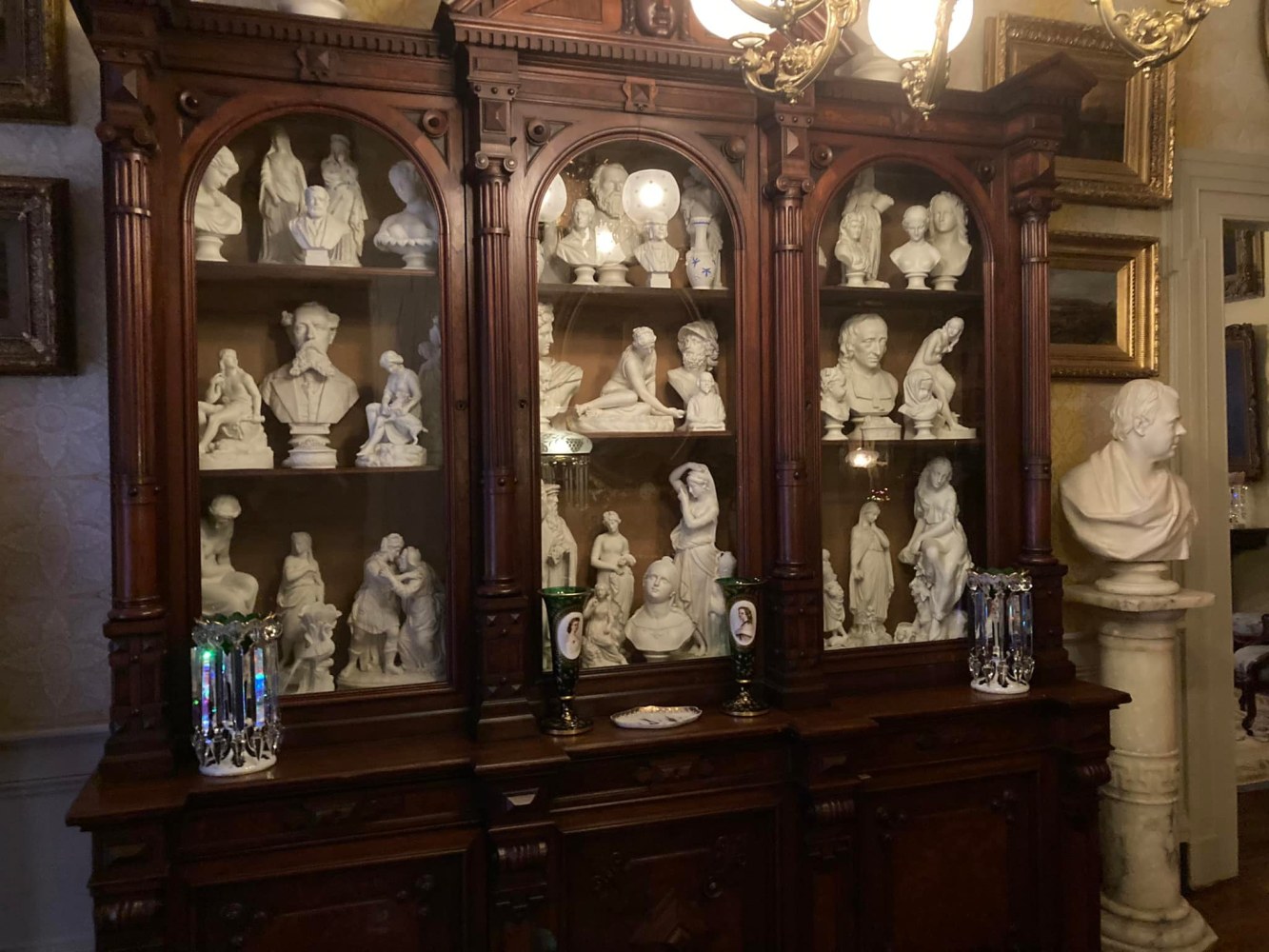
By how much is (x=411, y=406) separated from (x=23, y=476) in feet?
3.14

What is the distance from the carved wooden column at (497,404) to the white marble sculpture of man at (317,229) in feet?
1.14

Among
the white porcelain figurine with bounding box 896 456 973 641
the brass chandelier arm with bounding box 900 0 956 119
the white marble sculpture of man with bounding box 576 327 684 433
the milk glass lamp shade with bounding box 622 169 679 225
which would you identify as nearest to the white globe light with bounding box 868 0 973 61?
the brass chandelier arm with bounding box 900 0 956 119

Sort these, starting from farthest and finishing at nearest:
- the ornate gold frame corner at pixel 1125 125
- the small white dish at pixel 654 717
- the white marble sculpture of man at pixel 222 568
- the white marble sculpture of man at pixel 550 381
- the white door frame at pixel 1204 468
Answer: the white door frame at pixel 1204 468
the ornate gold frame corner at pixel 1125 125
the white marble sculpture of man at pixel 550 381
the small white dish at pixel 654 717
the white marble sculpture of man at pixel 222 568

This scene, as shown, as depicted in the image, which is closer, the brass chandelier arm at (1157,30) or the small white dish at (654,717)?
the brass chandelier arm at (1157,30)

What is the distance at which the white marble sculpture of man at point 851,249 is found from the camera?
256cm

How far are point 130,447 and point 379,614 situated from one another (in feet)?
2.10

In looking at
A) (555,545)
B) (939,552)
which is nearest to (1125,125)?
(939,552)

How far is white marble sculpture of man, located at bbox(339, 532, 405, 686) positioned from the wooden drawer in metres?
0.30

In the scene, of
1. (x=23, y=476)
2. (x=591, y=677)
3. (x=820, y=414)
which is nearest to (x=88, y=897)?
(x=23, y=476)

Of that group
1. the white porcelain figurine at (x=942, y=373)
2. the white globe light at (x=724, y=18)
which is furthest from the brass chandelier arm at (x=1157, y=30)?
the white porcelain figurine at (x=942, y=373)

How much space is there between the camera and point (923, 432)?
262 cm

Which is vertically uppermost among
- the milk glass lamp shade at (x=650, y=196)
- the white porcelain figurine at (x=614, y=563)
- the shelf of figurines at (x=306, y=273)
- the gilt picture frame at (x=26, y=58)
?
the gilt picture frame at (x=26, y=58)

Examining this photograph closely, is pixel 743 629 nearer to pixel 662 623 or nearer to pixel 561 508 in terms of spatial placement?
pixel 662 623

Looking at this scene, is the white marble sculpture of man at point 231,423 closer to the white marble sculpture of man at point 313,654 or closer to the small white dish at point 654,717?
the white marble sculpture of man at point 313,654
